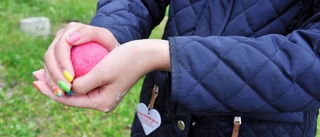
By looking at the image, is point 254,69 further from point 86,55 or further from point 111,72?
point 86,55

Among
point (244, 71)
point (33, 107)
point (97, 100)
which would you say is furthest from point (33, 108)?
point (244, 71)

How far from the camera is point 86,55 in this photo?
1010mm

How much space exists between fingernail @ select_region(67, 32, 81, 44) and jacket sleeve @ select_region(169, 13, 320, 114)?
0.24 metres

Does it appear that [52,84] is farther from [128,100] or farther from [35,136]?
[128,100]

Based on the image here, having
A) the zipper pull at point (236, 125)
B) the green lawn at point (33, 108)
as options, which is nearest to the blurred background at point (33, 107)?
the green lawn at point (33, 108)

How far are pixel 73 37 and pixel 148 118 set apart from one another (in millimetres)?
426

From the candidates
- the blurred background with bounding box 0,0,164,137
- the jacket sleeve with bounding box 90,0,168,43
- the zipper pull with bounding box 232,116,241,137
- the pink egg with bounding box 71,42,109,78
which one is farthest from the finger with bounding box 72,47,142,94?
the blurred background with bounding box 0,0,164,137

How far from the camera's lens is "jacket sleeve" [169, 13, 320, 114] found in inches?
33.6

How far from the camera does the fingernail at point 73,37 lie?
3.25 feet

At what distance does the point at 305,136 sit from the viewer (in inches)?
45.7

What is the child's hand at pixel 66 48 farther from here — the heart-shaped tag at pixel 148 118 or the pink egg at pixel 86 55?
the heart-shaped tag at pixel 148 118

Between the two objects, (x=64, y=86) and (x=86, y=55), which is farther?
(x=86, y=55)

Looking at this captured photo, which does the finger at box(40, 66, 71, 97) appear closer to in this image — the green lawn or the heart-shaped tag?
the heart-shaped tag

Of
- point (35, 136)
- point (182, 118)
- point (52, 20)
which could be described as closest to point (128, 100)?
point (35, 136)
